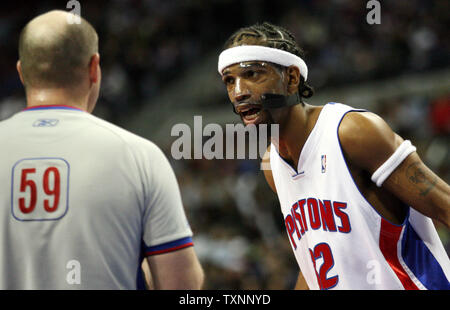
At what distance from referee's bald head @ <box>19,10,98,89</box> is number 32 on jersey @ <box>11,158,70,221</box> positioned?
1.09 feet

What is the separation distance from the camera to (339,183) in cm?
279

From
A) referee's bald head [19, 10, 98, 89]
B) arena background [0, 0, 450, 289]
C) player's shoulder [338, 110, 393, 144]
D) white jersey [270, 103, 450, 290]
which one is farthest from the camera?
arena background [0, 0, 450, 289]

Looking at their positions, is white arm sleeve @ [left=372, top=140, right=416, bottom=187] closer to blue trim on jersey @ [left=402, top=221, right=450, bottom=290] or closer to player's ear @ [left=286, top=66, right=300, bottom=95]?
blue trim on jersey @ [left=402, top=221, right=450, bottom=290]

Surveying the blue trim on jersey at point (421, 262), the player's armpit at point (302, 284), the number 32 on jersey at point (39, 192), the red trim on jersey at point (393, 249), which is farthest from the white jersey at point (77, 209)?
the player's armpit at point (302, 284)

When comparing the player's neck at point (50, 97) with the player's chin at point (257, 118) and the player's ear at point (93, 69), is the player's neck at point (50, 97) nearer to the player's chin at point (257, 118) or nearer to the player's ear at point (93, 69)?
the player's ear at point (93, 69)

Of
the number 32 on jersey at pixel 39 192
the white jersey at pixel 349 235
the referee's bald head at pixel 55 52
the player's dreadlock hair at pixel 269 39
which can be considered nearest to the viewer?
the number 32 on jersey at pixel 39 192

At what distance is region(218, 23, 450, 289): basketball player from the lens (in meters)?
2.60

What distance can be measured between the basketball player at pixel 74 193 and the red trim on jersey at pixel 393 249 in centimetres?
111

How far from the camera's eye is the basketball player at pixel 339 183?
2.60 metres

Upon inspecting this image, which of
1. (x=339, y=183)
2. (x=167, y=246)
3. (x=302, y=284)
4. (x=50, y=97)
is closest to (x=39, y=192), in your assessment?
(x=50, y=97)

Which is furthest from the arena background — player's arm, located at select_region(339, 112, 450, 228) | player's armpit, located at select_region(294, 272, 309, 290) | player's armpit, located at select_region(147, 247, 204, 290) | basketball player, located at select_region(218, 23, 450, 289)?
player's armpit, located at select_region(147, 247, 204, 290)

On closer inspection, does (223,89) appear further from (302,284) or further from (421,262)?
(421,262)

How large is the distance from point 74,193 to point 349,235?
1.45m
